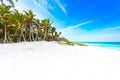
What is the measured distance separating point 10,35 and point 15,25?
246 centimetres

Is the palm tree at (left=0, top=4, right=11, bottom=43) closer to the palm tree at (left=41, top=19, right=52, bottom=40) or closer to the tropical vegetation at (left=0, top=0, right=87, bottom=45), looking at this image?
the tropical vegetation at (left=0, top=0, right=87, bottom=45)

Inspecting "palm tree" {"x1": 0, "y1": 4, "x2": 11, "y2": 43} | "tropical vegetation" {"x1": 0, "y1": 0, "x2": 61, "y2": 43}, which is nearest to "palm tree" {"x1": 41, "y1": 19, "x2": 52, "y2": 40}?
"tropical vegetation" {"x1": 0, "y1": 0, "x2": 61, "y2": 43}

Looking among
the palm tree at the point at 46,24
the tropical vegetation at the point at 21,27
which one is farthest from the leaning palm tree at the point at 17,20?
the palm tree at the point at 46,24

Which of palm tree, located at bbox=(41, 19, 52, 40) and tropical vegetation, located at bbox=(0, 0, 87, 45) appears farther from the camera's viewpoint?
palm tree, located at bbox=(41, 19, 52, 40)

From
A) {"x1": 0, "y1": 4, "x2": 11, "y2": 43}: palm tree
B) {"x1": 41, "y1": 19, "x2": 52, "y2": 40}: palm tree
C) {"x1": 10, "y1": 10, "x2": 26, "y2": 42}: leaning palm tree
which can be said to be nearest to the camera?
{"x1": 0, "y1": 4, "x2": 11, "y2": 43}: palm tree

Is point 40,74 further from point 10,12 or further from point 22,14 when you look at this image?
point 22,14

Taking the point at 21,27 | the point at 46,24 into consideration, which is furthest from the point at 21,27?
the point at 46,24

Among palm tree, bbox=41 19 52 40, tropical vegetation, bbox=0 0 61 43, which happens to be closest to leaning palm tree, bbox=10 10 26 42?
tropical vegetation, bbox=0 0 61 43

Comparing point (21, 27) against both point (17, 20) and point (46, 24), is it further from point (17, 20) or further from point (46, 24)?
point (46, 24)

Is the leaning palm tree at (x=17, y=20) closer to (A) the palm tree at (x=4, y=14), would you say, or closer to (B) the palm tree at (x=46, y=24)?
(A) the palm tree at (x=4, y=14)

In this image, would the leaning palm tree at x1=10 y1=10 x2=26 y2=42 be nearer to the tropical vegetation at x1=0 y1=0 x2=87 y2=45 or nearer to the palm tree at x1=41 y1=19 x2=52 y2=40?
the tropical vegetation at x1=0 y1=0 x2=87 y2=45

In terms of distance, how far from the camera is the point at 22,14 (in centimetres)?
2672

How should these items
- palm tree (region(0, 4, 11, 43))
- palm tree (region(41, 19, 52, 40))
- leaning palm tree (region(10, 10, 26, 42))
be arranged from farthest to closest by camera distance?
1. palm tree (region(41, 19, 52, 40))
2. leaning palm tree (region(10, 10, 26, 42))
3. palm tree (region(0, 4, 11, 43))

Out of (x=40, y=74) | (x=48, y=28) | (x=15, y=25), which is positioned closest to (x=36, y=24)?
(x=48, y=28)
